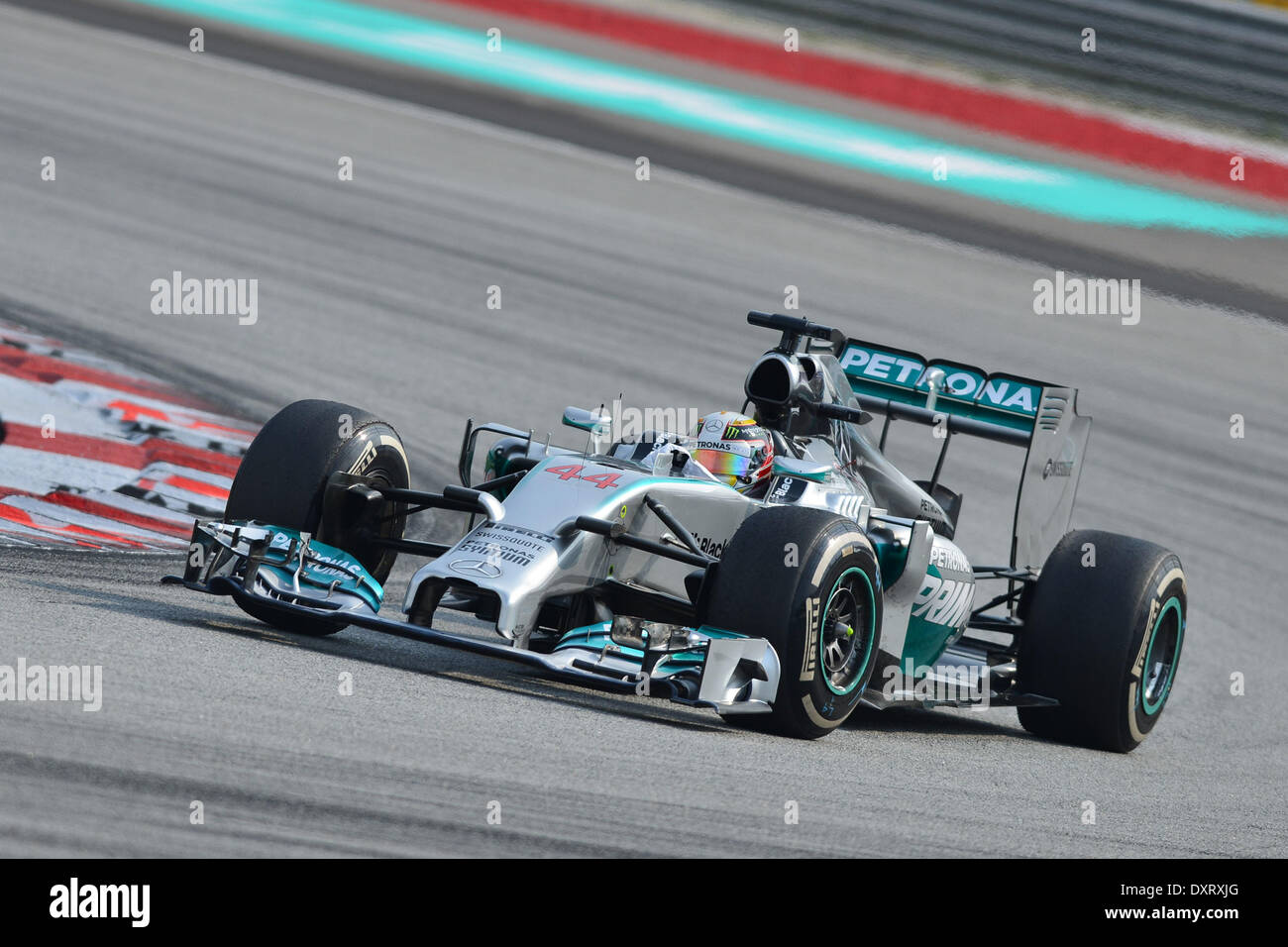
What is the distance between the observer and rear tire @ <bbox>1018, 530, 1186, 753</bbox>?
8.39 m

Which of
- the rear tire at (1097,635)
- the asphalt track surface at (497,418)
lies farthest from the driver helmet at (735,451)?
the rear tire at (1097,635)

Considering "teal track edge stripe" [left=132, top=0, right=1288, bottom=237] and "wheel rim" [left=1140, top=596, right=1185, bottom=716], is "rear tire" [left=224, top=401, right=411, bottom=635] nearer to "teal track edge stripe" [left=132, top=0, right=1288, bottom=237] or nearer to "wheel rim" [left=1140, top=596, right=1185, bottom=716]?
"wheel rim" [left=1140, top=596, right=1185, bottom=716]

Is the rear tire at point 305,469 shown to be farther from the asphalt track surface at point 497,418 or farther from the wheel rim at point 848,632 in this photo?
the wheel rim at point 848,632

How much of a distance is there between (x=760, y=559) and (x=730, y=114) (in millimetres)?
17643

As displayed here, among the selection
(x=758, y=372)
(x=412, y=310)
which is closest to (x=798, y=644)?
(x=758, y=372)

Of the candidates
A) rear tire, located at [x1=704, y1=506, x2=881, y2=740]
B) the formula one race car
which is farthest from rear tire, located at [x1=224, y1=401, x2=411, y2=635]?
rear tire, located at [x1=704, y1=506, x2=881, y2=740]

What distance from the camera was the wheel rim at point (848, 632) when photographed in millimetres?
7113

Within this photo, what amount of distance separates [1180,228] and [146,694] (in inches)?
654

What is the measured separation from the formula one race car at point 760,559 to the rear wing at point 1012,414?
0.5 inches

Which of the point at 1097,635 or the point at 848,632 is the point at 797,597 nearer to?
the point at 848,632

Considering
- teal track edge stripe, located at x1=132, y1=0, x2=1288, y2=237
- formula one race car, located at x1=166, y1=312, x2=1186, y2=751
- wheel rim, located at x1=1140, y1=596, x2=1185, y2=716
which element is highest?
teal track edge stripe, located at x1=132, y1=0, x2=1288, y2=237

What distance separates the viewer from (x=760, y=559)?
6.84m

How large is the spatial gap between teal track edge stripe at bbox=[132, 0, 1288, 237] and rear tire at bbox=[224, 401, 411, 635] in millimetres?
14456

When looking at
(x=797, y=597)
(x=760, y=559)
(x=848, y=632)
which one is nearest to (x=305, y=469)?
(x=760, y=559)
